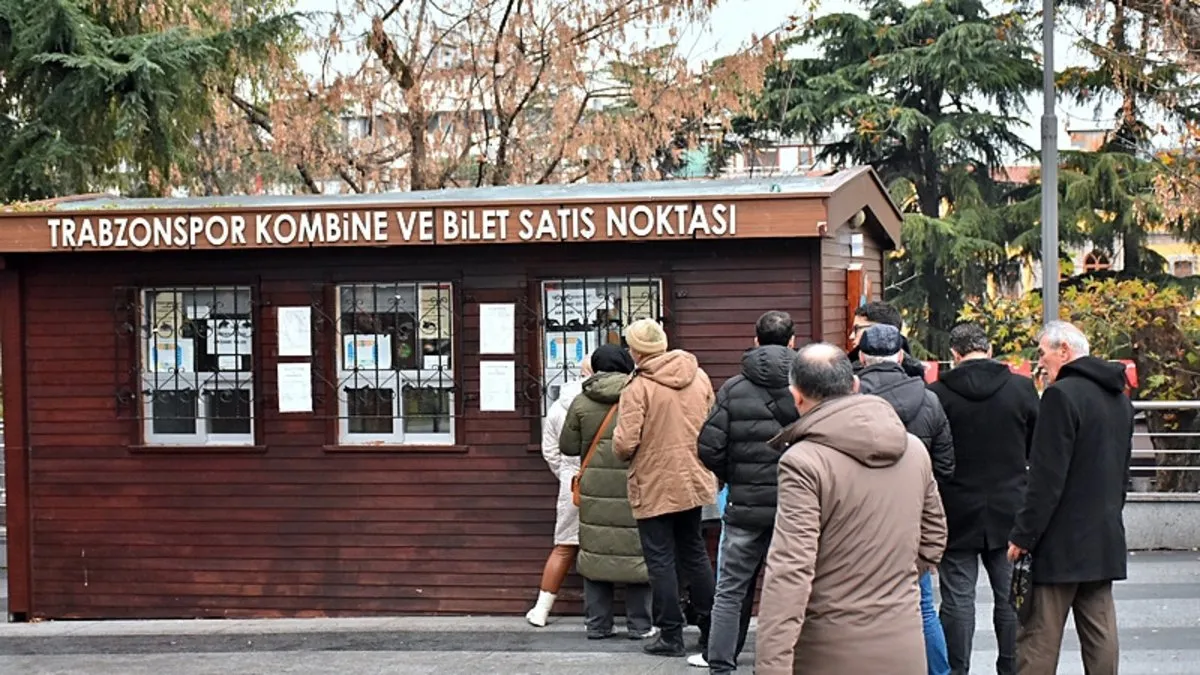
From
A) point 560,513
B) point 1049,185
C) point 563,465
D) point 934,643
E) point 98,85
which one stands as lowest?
point 934,643

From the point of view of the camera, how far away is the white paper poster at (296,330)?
31.5ft

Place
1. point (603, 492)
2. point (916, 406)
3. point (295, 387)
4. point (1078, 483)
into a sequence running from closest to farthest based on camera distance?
1. point (1078, 483)
2. point (916, 406)
3. point (603, 492)
4. point (295, 387)

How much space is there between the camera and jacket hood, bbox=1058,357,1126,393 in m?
6.17

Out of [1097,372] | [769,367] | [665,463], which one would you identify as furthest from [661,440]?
[1097,372]

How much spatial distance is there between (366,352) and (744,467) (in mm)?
3327

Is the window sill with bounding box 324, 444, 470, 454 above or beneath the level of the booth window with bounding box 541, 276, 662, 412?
beneath

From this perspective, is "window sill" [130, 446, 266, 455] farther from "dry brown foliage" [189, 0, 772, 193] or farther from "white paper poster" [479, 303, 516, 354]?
"dry brown foliage" [189, 0, 772, 193]

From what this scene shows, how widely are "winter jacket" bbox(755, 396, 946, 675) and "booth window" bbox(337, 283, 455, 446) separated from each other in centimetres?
520

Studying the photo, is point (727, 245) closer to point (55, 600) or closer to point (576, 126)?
point (55, 600)

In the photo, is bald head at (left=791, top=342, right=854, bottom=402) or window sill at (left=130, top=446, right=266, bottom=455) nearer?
bald head at (left=791, top=342, right=854, bottom=402)

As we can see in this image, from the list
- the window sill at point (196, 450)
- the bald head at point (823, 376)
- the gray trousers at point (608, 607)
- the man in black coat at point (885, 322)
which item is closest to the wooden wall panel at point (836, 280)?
the man in black coat at point (885, 322)

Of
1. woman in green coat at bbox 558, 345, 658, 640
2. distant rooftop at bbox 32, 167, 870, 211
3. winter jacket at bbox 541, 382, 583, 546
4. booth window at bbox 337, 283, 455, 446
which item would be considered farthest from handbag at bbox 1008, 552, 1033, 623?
booth window at bbox 337, 283, 455, 446

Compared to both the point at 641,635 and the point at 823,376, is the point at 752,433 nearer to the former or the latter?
the point at 641,635

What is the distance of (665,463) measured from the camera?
25.7ft
